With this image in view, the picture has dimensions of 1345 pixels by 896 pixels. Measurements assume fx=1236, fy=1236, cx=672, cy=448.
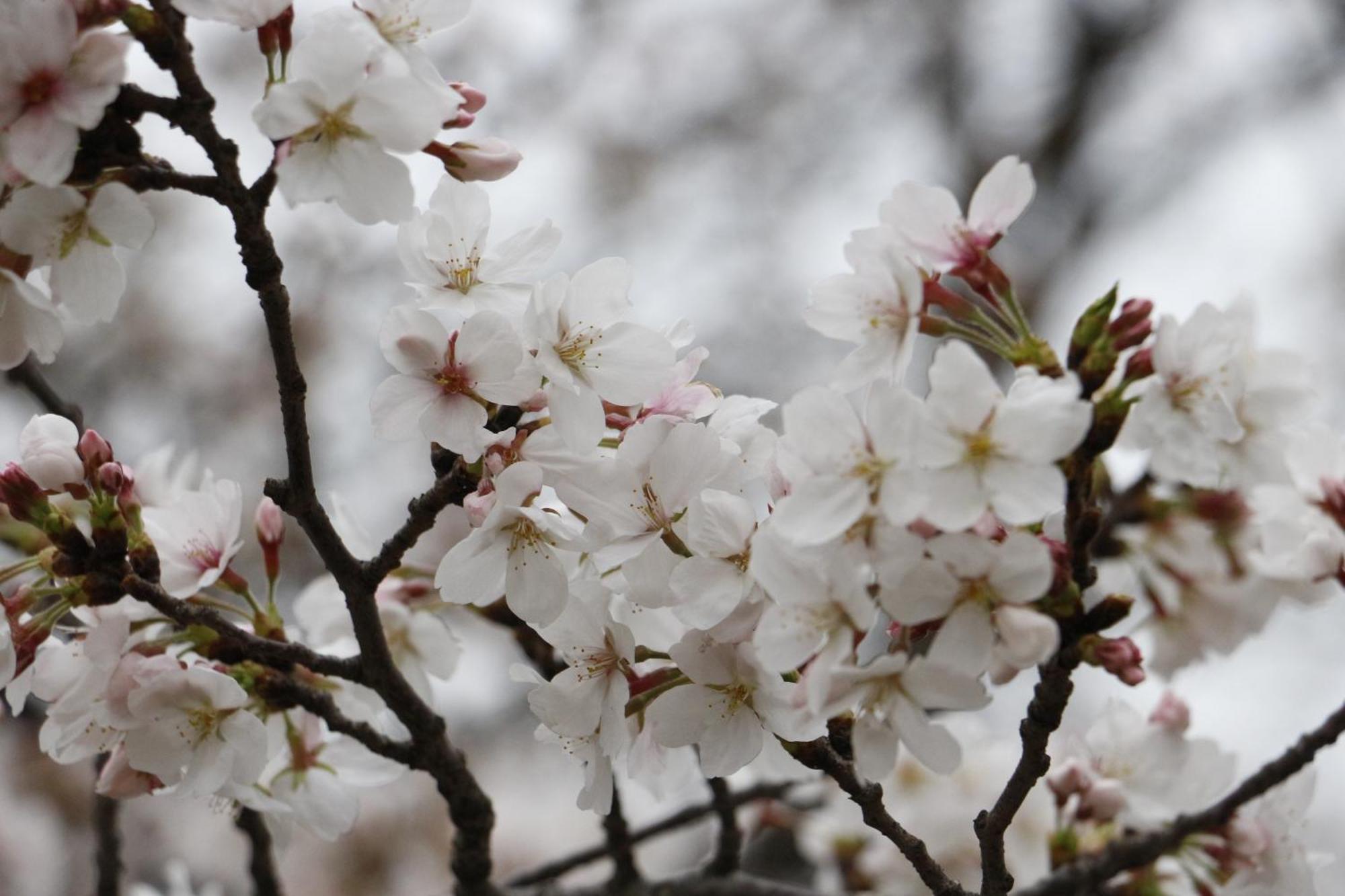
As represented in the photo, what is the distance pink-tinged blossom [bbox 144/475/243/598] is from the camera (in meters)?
1.33

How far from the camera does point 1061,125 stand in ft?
21.7

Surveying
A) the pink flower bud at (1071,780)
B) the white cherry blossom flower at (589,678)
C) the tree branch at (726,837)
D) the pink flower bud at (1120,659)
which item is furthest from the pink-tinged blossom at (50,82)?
the pink flower bud at (1071,780)

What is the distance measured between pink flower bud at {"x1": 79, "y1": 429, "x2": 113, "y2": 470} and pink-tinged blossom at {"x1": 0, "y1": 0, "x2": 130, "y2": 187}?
0.36 metres

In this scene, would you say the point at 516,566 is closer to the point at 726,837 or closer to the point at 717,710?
the point at 717,710

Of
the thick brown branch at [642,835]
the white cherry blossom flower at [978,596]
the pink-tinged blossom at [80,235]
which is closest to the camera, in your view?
the white cherry blossom flower at [978,596]

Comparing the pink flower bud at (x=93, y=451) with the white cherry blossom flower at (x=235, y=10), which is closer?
the white cherry blossom flower at (x=235, y=10)

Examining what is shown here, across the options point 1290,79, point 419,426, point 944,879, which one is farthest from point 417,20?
point 1290,79

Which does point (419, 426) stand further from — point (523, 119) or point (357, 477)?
point (523, 119)

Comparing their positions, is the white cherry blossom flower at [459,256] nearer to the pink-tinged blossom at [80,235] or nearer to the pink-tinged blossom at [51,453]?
the pink-tinged blossom at [80,235]

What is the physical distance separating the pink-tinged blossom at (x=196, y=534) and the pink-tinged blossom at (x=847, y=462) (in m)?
0.65

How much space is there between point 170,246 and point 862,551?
6.23 meters

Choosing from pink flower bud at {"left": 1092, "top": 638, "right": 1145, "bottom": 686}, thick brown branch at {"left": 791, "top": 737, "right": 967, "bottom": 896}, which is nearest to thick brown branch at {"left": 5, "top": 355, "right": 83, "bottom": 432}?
thick brown branch at {"left": 791, "top": 737, "right": 967, "bottom": 896}

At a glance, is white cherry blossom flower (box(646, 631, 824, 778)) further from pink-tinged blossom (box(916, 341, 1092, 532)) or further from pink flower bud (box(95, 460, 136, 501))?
pink flower bud (box(95, 460, 136, 501))

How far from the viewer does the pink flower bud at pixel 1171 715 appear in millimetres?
1704
